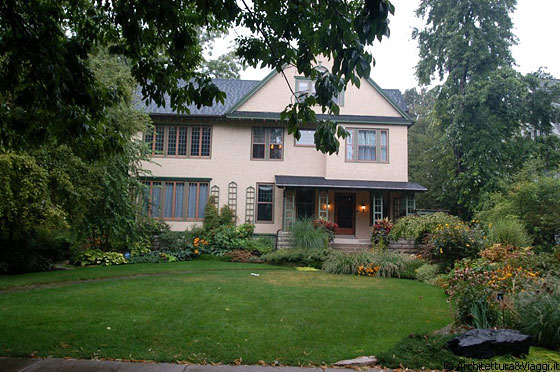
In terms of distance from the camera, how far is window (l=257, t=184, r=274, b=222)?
18.9 metres

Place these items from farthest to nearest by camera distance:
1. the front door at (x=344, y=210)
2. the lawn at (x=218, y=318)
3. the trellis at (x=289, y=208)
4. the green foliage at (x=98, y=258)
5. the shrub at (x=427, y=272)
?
the front door at (x=344, y=210)
the trellis at (x=289, y=208)
the green foliage at (x=98, y=258)
the shrub at (x=427, y=272)
the lawn at (x=218, y=318)

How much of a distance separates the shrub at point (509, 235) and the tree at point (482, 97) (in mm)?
7959

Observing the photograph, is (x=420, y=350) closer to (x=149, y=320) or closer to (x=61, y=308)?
(x=149, y=320)

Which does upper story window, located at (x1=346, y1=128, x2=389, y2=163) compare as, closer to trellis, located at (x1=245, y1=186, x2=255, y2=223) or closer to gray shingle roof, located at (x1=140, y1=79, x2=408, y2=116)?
gray shingle roof, located at (x1=140, y1=79, x2=408, y2=116)

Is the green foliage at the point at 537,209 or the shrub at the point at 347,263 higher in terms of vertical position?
the green foliage at the point at 537,209

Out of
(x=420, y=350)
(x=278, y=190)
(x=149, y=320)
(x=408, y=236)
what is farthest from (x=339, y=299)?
(x=278, y=190)

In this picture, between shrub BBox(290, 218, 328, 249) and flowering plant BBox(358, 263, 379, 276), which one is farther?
shrub BBox(290, 218, 328, 249)

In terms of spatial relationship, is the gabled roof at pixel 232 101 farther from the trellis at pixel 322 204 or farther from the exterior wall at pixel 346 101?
the trellis at pixel 322 204

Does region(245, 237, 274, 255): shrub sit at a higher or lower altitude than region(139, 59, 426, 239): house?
lower

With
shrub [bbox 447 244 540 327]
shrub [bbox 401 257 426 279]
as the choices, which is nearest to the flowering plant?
shrub [bbox 401 257 426 279]

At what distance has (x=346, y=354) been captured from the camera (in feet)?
16.1

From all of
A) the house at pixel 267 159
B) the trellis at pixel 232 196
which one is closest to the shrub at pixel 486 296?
the house at pixel 267 159

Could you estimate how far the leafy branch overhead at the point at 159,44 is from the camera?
4113 millimetres

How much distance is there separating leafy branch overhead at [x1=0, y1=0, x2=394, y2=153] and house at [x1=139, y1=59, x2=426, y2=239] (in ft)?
39.7
